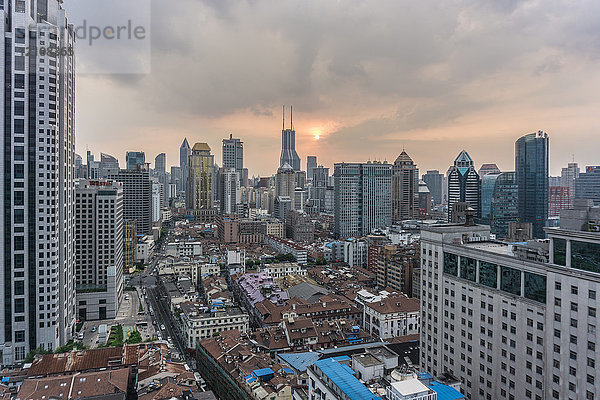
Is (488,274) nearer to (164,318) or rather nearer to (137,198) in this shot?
(164,318)

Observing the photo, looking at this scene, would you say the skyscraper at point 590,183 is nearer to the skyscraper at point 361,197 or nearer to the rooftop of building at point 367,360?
the skyscraper at point 361,197

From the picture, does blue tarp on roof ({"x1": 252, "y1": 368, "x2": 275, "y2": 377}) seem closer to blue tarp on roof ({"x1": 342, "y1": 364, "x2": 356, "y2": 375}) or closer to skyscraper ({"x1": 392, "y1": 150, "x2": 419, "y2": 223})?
blue tarp on roof ({"x1": 342, "y1": 364, "x2": 356, "y2": 375})

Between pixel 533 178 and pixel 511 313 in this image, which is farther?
pixel 533 178

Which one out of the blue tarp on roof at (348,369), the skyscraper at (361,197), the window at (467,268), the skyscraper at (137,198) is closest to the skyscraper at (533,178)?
the skyscraper at (361,197)

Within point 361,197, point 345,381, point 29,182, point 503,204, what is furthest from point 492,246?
point 361,197

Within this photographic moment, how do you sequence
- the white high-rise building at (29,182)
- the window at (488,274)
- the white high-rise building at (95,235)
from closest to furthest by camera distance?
1. the window at (488,274)
2. the white high-rise building at (29,182)
3. the white high-rise building at (95,235)

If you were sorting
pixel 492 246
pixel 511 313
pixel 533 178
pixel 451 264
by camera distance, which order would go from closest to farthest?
pixel 511 313
pixel 492 246
pixel 451 264
pixel 533 178
